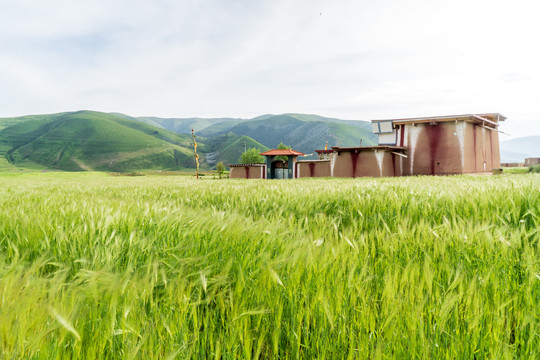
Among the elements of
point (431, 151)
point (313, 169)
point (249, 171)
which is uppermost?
point (431, 151)

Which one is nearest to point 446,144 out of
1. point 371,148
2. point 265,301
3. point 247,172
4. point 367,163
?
point 371,148

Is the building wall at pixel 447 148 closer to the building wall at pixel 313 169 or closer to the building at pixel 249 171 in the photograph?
the building wall at pixel 313 169

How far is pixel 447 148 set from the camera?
30.5m

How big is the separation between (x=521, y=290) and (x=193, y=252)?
1800mm

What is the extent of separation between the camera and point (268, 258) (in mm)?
1679

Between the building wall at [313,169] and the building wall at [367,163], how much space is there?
321cm

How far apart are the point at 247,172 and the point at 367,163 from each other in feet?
88.4

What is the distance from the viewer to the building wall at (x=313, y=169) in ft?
125

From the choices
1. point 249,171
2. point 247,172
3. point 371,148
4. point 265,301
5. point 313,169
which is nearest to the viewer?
point 265,301

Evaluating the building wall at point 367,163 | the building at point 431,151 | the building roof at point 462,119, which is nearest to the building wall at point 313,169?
the building at point 431,151

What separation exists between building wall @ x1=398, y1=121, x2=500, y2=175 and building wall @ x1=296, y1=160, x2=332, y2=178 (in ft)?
31.8

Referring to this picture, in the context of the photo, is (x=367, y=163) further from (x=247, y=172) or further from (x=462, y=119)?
(x=247, y=172)

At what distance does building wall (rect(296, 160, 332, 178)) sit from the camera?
38156 millimetres

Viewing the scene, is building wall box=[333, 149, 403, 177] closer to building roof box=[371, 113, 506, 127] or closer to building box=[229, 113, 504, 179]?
building box=[229, 113, 504, 179]
